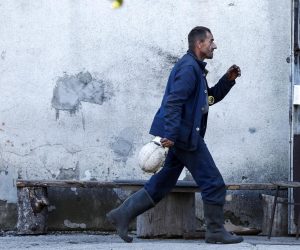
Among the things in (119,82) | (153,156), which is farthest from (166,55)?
(153,156)

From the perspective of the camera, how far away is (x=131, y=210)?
6.62m

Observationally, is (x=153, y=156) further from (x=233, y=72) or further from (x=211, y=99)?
(x=233, y=72)

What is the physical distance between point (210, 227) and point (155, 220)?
3.02 ft

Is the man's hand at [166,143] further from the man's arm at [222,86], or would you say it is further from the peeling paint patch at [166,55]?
the peeling paint patch at [166,55]

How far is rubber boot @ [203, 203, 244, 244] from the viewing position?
640 cm

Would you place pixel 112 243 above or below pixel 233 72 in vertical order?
below

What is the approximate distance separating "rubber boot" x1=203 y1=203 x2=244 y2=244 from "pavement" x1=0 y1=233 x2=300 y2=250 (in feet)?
0.21

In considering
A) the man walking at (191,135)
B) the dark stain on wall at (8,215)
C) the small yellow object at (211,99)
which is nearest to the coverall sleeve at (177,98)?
the man walking at (191,135)

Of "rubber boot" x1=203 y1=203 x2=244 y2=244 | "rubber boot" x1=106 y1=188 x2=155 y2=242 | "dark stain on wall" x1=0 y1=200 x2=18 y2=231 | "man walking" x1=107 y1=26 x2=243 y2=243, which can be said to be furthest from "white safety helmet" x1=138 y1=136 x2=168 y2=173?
"dark stain on wall" x1=0 y1=200 x2=18 y2=231

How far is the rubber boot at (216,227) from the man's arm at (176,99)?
0.66 meters

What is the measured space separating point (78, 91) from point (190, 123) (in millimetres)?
2098

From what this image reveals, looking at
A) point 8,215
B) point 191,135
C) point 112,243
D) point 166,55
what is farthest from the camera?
point 8,215

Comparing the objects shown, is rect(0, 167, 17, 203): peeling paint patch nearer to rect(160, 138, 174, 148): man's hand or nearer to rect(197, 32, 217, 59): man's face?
rect(160, 138, 174, 148): man's hand

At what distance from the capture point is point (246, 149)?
26.5ft
